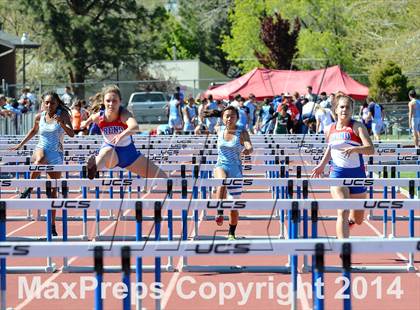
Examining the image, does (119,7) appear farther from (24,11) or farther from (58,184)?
(58,184)

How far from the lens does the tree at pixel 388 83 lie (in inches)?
1725

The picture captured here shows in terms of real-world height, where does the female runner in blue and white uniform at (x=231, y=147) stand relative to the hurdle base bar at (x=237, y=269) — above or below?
above

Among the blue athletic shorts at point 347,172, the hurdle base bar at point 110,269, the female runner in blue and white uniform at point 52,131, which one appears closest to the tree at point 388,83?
the female runner in blue and white uniform at point 52,131

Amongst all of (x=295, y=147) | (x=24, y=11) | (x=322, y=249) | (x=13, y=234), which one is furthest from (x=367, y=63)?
(x=322, y=249)

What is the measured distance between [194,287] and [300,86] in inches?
1353

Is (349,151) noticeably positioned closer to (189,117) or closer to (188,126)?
(188,126)

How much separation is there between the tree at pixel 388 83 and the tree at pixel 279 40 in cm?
1039

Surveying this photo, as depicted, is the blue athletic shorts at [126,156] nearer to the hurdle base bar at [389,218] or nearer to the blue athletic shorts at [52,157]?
the blue athletic shorts at [52,157]

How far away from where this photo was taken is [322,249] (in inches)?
243

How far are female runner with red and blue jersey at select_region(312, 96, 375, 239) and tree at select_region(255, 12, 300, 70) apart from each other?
43313 mm

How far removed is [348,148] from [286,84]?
1328 inches

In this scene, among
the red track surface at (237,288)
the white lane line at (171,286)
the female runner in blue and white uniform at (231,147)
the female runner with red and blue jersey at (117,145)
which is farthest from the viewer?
the female runner in blue and white uniform at (231,147)

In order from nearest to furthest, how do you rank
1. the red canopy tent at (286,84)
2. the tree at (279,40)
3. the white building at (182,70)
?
the red canopy tent at (286,84)
the tree at (279,40)
the white building at (182,70)

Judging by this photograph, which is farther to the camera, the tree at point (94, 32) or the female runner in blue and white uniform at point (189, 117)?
the tree at point (94, 32)
